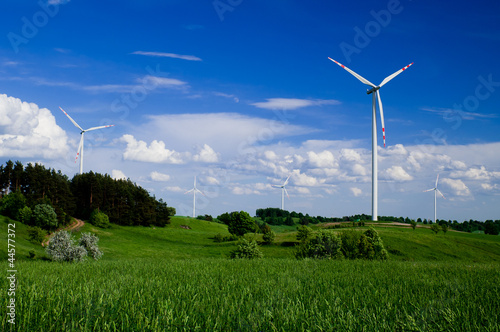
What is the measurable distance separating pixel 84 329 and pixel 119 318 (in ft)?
2.39

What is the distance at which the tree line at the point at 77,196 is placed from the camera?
3478 inches

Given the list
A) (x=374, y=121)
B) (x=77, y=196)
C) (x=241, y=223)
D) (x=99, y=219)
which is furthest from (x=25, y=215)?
(x=374, y=121)

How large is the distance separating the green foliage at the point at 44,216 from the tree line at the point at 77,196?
332 cm

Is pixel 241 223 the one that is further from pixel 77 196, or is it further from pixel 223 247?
pixel 77 196

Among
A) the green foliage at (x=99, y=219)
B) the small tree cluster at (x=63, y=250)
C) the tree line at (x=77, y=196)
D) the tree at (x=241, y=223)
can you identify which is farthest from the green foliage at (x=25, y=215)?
the small tree cluster at (x=63, y=250)

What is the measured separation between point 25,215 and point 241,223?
165 ft

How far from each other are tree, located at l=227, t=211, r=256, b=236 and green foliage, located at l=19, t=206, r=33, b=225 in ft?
154

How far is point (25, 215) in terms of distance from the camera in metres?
79.7

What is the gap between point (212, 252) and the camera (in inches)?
2677

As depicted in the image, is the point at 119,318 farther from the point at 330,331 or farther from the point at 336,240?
the point at 336,240

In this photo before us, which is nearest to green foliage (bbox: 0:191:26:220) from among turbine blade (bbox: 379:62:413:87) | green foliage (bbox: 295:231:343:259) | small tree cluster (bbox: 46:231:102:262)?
small tree cluster (bbox: 46:231:102:262)

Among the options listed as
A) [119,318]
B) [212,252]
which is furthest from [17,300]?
[212,252]

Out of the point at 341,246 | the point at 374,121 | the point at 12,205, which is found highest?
the point at 374,121

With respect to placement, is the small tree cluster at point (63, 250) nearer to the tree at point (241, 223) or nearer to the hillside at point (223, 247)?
the hillside at point (223, 247)
